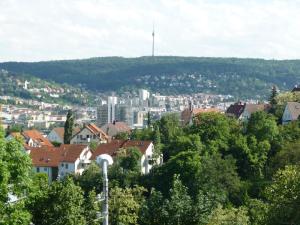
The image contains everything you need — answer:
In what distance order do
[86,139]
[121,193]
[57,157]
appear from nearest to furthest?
[121,193], [57,157], [86,139]

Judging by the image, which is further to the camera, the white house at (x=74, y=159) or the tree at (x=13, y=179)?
the white house at (x=74, y=159)

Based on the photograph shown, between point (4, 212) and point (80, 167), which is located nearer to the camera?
point (4, 212)

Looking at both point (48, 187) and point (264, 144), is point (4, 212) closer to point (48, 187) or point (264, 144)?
point (48, 187)

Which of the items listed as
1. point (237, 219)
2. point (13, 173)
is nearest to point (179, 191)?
point (237, 219)

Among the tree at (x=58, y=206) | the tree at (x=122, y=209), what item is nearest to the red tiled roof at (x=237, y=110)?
the tree at (x=122, y=209)

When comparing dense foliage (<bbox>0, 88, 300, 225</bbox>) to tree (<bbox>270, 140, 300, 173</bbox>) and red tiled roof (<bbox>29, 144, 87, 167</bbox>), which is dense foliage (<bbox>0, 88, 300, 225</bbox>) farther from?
red tiled roof (<bbox>29, 144, 87, 167</bbox>)

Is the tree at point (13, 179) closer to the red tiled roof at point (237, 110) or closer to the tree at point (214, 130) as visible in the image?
the tree at point (214, 130)
